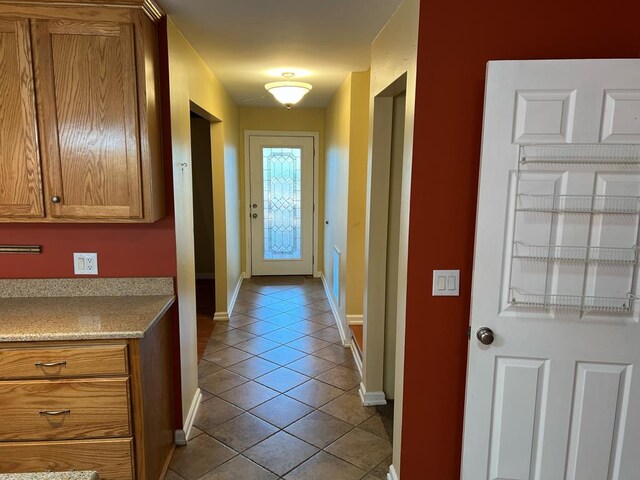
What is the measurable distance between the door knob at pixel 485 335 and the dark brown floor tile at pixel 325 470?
42.0 inches

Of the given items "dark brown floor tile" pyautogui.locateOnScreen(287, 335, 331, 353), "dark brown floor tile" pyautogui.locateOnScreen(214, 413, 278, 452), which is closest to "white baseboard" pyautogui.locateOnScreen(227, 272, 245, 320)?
"dark brown floor tile" pyautogui.locateOnScreen(287, 335, 331, 353)

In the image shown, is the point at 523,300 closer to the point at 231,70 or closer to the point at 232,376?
the point at 232,376

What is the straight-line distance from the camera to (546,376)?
1776mm

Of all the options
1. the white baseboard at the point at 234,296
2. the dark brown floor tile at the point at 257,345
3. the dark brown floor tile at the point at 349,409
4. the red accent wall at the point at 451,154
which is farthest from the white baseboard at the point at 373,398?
the white baseboard at the point at 234,296

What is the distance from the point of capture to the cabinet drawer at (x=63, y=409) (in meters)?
1.84

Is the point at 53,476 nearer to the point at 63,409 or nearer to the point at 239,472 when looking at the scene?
the point at 63,409

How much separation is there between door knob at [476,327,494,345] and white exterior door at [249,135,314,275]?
457 centimetres

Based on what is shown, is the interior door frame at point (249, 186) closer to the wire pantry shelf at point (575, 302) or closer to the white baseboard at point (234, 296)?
the white baseboard at point (234, 296)

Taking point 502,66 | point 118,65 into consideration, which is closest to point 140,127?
point 118,65

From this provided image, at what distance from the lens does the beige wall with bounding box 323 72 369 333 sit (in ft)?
12.1

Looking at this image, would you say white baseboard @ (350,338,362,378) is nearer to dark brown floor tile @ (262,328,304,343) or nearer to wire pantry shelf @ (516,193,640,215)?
dark brown floor tile @ (262,328,304,343)

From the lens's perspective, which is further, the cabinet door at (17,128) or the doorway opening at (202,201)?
the doorway opening at (202,201)

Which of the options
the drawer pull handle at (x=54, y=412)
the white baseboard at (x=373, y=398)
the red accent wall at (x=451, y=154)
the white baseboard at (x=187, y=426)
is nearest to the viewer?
the red accent wall at (x=451, y=154)

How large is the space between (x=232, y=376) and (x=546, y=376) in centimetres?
228
